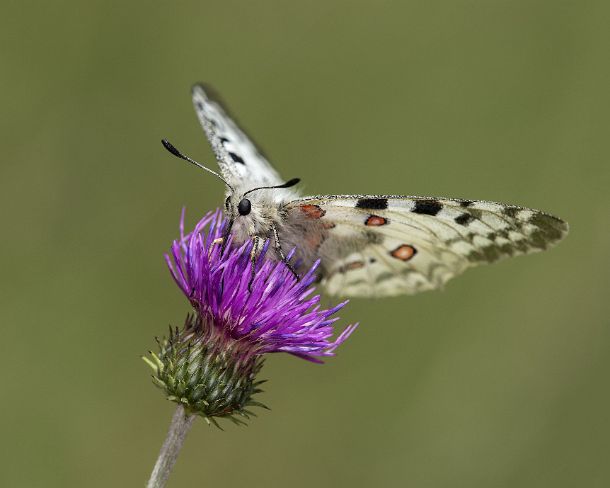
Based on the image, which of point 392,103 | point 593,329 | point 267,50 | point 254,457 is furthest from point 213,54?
point 593,329

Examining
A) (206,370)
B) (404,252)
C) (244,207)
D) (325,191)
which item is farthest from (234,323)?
(325,191)

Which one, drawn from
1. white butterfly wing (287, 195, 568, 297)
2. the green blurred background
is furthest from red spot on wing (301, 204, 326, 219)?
the green blurred background

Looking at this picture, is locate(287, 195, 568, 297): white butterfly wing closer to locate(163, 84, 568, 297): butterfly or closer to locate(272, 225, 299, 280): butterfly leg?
locate(163, 84, 568, 297): butterfly

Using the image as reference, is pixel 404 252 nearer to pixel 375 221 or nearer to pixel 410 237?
pixel 410 237

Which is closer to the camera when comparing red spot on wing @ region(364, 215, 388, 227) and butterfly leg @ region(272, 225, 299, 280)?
butterfly leg @ region(272, 225, 299, 280)

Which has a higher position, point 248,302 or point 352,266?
point 352,266

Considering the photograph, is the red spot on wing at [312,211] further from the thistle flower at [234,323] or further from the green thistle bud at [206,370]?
the green thistle bud at [206,370]

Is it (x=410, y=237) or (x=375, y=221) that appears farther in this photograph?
(x=410, y=237)
